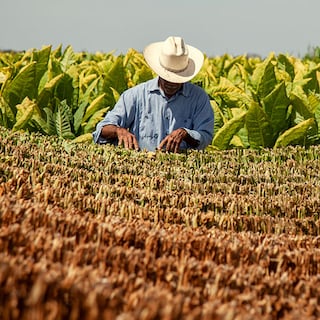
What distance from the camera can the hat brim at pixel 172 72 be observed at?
19.2ft

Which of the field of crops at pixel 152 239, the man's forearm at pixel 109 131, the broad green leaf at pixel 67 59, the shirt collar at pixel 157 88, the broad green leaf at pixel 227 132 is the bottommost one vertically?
the field of crops at pixel 152 239

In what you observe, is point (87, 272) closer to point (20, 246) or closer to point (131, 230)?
point (20, 246)

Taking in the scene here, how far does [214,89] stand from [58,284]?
248 inches

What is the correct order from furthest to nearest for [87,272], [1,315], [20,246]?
[20,246]
[87,272]
[1,315]

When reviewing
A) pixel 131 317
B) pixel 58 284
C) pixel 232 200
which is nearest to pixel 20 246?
pixel 58 284

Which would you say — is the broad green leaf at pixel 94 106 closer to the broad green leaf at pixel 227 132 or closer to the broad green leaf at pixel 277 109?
the broad green leaf at pixel 227 132

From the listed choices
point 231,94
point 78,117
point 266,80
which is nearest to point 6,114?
point 78,117

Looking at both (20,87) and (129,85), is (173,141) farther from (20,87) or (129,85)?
(129,85)

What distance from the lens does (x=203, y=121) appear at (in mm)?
6031

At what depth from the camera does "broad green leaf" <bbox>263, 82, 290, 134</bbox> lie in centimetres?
708

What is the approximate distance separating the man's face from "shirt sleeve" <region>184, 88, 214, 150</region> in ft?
0.68

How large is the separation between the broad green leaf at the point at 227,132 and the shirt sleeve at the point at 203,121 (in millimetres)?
656

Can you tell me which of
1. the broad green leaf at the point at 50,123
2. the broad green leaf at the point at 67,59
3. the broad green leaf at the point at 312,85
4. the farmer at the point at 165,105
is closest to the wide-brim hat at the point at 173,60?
the farmer at the point at 165,105

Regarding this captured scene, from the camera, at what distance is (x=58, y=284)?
1.74 m
